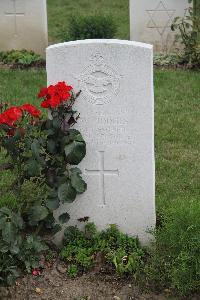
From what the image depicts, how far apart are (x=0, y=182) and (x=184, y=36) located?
426cm

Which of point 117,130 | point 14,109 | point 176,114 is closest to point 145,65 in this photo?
point 117,130

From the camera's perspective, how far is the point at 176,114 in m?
7.67

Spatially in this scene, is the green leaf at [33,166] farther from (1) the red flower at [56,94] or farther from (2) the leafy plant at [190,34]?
(2) the leafy plant at [190,34]

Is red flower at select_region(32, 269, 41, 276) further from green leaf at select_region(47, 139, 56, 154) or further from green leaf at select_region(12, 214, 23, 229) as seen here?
green leaf at select_region(47, 139, 56, 154)

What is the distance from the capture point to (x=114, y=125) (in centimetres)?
456

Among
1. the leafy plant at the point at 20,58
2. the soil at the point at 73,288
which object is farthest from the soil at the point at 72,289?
the leafy plant at the point at 20,58

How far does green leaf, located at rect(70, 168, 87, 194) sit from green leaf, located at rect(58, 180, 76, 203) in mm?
25

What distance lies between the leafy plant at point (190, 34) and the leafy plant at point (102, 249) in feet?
16.0

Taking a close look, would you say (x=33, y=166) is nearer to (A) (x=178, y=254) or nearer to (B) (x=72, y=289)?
(B) (x=72, y=289)

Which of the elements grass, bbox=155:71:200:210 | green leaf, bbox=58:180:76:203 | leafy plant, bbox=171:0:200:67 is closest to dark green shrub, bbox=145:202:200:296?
green leaf, bbox=58:180:76:203

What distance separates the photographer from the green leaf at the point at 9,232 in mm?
4273

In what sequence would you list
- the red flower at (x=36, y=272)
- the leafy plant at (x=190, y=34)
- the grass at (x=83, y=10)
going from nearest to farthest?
the red flower at (x=36, y=272) → the leafy plant at (x=190, y=34) → the grass at (x=83, y=10)

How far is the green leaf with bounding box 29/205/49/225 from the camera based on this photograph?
4484mm

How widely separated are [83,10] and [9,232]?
939 centimetres
